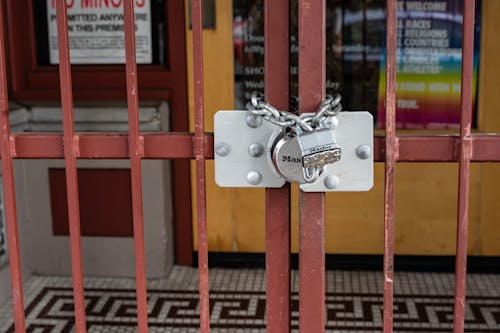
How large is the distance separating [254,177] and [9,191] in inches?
21.2

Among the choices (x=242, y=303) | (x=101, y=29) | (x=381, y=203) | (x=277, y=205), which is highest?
(x=101, y=29)

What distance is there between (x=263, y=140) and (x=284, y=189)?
11 cm

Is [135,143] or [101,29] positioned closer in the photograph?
[135,143]

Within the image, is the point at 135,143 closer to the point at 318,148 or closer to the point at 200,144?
the point at 200,144

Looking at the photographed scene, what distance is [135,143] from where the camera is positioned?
139 cm

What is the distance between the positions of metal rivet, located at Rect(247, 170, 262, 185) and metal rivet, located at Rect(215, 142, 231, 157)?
6cm

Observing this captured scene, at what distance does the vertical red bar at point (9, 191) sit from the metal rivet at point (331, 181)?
0.66 metres

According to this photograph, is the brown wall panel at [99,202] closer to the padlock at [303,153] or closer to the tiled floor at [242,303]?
the tiled floor at [242,303]

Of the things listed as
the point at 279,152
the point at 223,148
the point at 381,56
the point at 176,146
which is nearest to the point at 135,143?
the point at 176,146

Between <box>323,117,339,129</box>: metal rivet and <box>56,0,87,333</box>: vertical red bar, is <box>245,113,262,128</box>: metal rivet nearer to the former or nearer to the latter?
<box>323,117,339,129</box>: metal rivet

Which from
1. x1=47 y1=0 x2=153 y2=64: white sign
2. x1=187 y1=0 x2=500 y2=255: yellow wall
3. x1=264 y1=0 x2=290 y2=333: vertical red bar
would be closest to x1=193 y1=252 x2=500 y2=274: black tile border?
x1=187 y1=0 x2=500 y2=255: yellow wall

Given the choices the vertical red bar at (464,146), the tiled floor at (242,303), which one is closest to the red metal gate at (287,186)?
the vertical red bar at (464,146)

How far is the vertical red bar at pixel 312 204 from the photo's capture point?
1.32 m

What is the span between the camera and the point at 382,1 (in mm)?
3799
